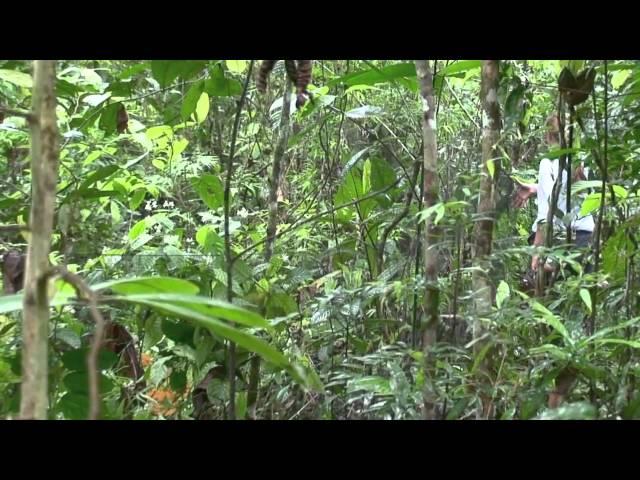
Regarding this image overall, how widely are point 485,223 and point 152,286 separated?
34.9 inches

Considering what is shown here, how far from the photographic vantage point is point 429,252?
3.97 feet

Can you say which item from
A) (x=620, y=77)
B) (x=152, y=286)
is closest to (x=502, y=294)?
(x=620, y=77)

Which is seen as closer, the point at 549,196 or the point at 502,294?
the point at 502,294

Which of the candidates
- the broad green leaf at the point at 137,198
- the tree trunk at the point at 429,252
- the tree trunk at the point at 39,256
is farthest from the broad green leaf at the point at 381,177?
the tree trunk at the point at 39,256

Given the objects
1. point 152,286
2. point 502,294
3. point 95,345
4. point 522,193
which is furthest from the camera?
point 522,193

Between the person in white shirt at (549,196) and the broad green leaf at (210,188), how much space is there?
2.64 ft

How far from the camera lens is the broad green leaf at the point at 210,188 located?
5.68 feet

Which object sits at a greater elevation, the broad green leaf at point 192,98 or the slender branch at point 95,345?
the broad green leaf at point 192,98

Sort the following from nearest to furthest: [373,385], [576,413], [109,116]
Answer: [576,413] < [373,385] < [109,116]

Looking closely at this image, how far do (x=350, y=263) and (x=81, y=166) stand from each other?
0.98 metres

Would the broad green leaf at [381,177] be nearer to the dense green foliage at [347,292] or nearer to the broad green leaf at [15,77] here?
the dense green foliage at [347,292]

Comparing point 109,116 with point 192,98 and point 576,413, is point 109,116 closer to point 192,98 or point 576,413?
point 192,98
